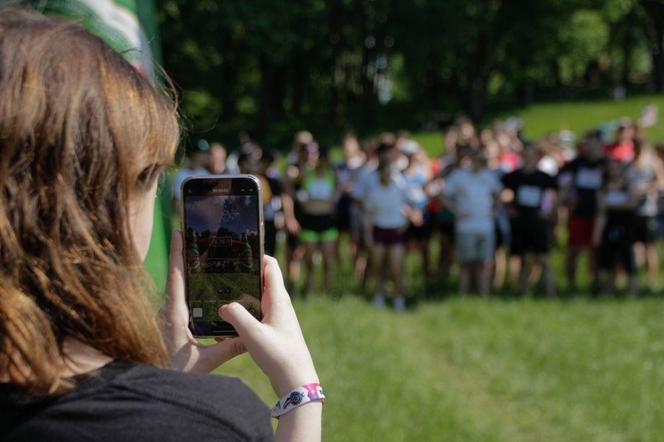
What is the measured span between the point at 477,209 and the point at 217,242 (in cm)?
841

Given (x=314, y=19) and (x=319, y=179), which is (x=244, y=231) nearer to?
(x=319, y=179)

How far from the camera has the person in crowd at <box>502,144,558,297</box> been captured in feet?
32.2

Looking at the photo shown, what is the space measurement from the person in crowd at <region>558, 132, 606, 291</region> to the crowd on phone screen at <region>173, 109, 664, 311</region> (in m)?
0.01

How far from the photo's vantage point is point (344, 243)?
13.5 meters

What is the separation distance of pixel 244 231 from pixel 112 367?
1.56 feet

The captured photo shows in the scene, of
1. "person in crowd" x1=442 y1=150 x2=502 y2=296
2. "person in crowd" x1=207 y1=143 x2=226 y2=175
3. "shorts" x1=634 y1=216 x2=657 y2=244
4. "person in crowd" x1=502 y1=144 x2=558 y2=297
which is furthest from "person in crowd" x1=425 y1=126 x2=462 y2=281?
"person in crowd" x1=207 y1=143 x2=226 y2=175

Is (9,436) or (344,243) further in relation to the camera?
(344,243)

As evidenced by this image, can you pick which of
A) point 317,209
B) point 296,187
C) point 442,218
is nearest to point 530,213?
point 442,218

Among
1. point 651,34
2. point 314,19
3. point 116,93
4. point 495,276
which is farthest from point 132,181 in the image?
point 651,34

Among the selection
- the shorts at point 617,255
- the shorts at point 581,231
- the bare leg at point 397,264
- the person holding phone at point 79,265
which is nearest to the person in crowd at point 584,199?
the shorts at point 581,231

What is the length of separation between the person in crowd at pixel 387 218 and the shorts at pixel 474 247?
0.70 meters

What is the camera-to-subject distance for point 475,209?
9.77 meters

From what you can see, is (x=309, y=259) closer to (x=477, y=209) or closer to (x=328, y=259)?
(x=328, y=259)

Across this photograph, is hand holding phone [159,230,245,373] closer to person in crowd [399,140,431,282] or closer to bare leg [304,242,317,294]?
bare leg [304,242,317,294]
